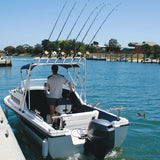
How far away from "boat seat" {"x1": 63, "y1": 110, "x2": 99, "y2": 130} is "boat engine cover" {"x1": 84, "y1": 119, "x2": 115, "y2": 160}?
2.44 feet

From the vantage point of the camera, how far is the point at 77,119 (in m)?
6.36

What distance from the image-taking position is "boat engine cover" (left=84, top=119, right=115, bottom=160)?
538 cm

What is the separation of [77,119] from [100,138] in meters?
1.13

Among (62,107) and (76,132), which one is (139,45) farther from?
(76,132)

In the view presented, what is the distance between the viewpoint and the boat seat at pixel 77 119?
618cm

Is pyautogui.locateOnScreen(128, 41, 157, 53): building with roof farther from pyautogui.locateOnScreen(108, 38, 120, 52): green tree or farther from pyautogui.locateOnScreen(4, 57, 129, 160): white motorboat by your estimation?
pyautogui.locateOnScreen(4, 57, 129, 160): white motorboat

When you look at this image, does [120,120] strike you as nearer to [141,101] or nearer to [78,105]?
[78,105]

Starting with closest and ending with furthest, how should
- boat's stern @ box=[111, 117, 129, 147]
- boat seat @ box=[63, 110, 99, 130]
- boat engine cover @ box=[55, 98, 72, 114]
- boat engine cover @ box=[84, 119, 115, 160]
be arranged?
boat engine cover @ box=[84, 119, 115, 160] → boat's stern @ box=[111, 117, 129, 147] → boat seat @ box=[63, 110, 99, 130] → boat engine cover @ box=[55, 98, 72, 114]

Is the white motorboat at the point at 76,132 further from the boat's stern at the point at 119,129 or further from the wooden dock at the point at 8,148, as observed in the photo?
the wooden dock at the point at 8,148

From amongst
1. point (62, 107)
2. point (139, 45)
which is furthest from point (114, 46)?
point (62, 107)

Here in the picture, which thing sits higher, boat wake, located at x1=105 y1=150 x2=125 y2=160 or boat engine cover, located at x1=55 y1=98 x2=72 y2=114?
boat engine cover, located at x1=55 y1=98 x2=72 y2=114

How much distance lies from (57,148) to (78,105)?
2630mm

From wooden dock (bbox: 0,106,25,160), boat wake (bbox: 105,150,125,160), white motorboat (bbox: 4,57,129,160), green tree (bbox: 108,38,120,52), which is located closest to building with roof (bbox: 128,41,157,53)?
green tree (bbox: 108,38,120,52)

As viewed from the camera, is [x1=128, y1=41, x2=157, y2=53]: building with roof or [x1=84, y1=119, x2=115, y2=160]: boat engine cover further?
[x1=128, y1=41, x2=157, y2=53]: building with roof
